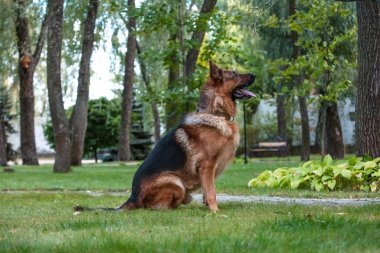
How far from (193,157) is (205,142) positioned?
25cm

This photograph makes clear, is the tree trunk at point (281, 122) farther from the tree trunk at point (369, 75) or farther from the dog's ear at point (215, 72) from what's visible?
the dog's ear at point (215, 72)

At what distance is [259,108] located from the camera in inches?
2096

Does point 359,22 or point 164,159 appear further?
point 359,22

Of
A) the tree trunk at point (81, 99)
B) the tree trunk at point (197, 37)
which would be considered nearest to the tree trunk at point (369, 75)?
the tree trunk at point (197, 37)

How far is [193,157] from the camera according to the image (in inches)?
330

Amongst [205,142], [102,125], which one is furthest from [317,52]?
[102,125]

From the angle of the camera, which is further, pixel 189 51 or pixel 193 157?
pixel 189 51

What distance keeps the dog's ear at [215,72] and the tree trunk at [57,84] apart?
1290cm

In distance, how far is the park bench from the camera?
36.3 meters

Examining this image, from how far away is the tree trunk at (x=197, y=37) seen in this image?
2017cm

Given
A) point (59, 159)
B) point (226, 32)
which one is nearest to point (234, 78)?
point (226, 32)

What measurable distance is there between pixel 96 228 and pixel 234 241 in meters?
1.83

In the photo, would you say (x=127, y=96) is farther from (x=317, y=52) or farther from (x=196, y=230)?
(x=196, y=230)

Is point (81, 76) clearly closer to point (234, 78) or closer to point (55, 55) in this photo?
point (55, 55)
